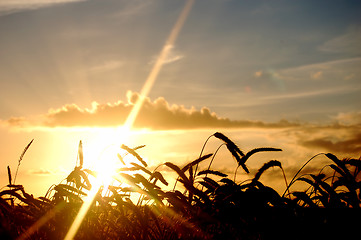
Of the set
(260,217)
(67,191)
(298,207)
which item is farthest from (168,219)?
(298,207)

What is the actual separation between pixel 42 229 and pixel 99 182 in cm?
76

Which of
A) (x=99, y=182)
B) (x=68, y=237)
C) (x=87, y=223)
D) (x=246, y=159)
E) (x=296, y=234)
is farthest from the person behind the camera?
(x=246, y=159)

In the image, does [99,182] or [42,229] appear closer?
[42,229]

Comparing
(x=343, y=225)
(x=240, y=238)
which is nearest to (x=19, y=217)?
(x=240, y=238)

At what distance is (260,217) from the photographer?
3785mm

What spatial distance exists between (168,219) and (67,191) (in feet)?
3.76

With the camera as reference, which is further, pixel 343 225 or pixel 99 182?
pixel 99 182

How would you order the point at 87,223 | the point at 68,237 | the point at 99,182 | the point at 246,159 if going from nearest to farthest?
the point at 68,237, the point at 87,223, the point at 99,182, the point at 246,159

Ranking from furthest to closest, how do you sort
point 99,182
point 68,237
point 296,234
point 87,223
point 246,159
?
point 246,159 → point 99,182 → point 87,223 → point 68,237 → point 296,234

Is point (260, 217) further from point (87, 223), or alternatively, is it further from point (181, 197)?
point (87, 223)

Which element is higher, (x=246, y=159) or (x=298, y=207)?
(x=246, y=159)

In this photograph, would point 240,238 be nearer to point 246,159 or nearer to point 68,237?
point 246,159

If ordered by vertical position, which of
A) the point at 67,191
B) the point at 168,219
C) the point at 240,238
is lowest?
the point at 240,238

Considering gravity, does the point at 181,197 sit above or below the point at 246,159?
below
